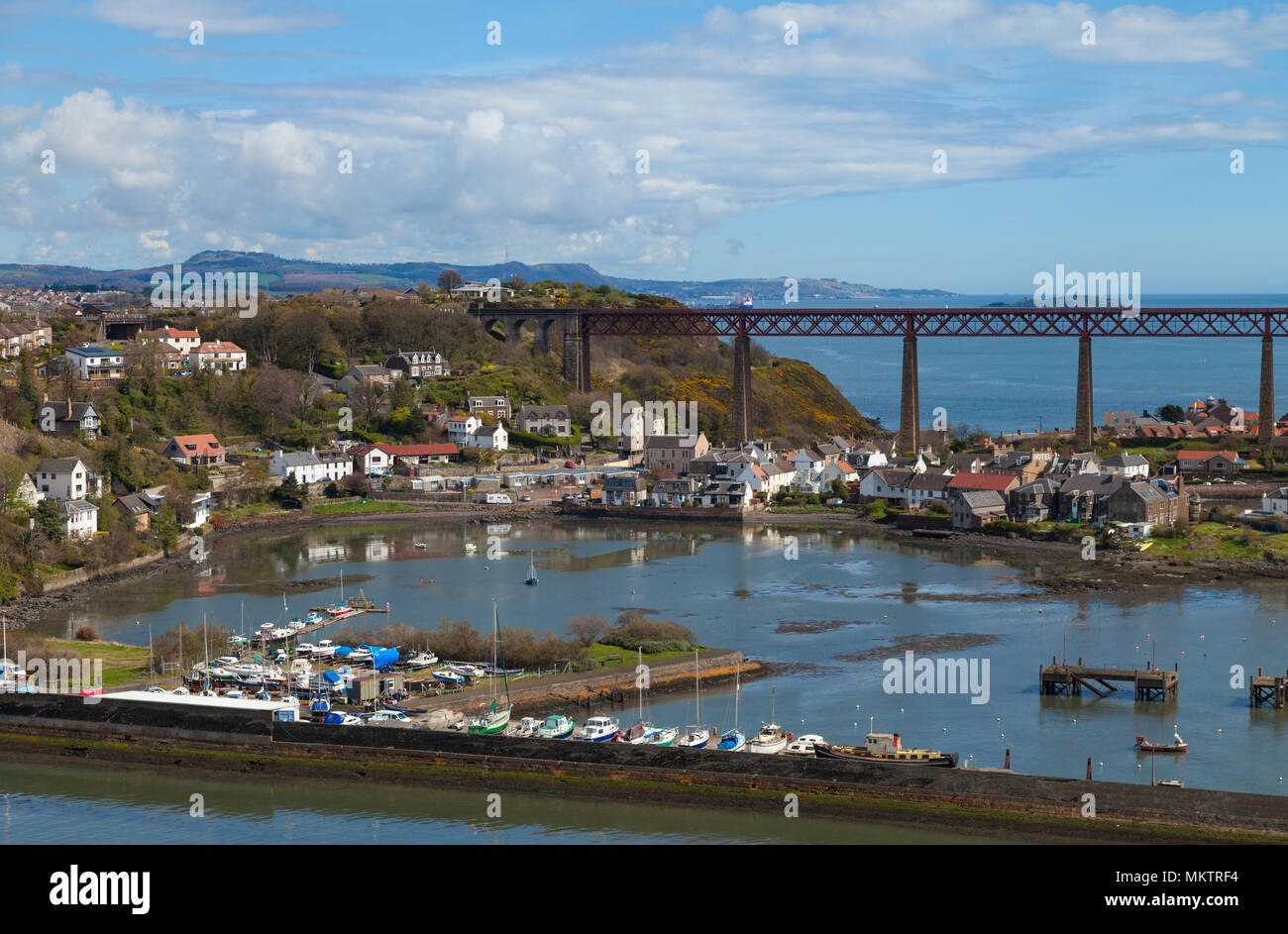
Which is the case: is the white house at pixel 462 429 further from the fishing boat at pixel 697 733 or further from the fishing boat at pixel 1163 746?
the fishing boat at pixel 1163 746

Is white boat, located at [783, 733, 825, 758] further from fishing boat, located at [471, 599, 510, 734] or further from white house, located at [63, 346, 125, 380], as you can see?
white house, located at [63, 346, 125, 380]

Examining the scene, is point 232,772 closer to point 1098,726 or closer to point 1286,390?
point 1098,726

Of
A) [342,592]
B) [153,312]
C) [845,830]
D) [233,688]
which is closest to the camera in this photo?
[845,830]

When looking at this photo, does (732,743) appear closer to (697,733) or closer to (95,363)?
(697,733)

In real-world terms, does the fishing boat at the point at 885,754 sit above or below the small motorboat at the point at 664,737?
above

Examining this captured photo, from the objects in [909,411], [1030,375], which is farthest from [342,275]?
[909,411]

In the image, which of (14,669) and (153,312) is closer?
(14,669)

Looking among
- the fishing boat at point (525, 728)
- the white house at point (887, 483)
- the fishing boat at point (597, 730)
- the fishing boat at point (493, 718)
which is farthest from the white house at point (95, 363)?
the fishing boat at point (597, 730)

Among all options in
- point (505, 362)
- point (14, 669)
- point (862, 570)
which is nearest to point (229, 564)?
point (14, 669)
